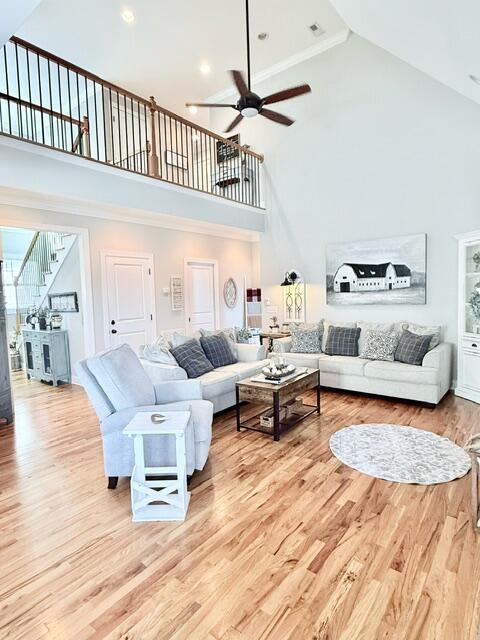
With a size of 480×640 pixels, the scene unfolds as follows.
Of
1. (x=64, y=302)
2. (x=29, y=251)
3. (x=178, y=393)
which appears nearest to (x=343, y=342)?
(x=178, y=393)

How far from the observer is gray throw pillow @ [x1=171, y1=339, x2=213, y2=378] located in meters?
4.07

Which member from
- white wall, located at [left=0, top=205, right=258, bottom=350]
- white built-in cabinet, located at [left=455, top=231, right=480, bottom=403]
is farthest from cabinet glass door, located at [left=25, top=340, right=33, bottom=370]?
white built-in cabinet, located at [left=455, top=231, right=480, bottom=403]

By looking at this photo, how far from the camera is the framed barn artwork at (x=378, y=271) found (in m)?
5.36

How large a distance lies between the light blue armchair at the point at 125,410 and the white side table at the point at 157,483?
18 centimetres

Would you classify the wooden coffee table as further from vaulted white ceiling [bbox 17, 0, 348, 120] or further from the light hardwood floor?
vaulted white ceiling [bbox 17, 0, 348, 120]

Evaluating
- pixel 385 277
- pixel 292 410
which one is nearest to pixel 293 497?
pixel 292 410

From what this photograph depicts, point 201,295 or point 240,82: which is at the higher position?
point 240,82

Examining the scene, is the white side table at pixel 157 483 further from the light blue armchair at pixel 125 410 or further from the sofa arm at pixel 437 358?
the sofa arm at pixel 437 358

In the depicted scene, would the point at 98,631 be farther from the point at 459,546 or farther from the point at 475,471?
the point at 475,471

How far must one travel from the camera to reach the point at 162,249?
21.4 feet

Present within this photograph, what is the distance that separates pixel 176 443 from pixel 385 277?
14.6 ft

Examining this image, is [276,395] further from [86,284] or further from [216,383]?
[86,284]

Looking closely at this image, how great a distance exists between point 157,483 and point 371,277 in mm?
4599

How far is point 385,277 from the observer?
223 inches
